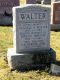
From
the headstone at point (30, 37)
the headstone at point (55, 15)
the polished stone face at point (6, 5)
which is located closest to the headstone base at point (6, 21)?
the polished stone face at point (6, 5)

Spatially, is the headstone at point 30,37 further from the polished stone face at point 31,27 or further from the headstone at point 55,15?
the headstone at point 55,15

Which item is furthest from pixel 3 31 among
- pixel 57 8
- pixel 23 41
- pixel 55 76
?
pixel 55 76

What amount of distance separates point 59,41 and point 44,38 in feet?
8.55

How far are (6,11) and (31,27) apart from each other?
19.1ft

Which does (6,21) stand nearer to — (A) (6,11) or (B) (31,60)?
(A) (6,11)

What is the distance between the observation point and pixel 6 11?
12.0m

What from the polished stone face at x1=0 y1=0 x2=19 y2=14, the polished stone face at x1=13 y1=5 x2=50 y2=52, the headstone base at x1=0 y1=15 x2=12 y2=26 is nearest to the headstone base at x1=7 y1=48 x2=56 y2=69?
the polished stone face at x1=13 y1=5 x2=50 y2=52

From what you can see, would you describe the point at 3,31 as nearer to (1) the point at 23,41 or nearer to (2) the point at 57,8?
(2) the point at 57,8

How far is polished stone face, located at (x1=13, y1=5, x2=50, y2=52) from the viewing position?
6.25m

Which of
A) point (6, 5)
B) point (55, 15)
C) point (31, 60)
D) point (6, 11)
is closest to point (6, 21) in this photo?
point (6, 11)

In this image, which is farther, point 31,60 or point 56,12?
point 56,12

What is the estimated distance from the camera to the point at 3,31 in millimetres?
10312

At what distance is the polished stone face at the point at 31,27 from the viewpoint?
625 centimetres

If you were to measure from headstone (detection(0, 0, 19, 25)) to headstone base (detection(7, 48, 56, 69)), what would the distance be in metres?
5.40
